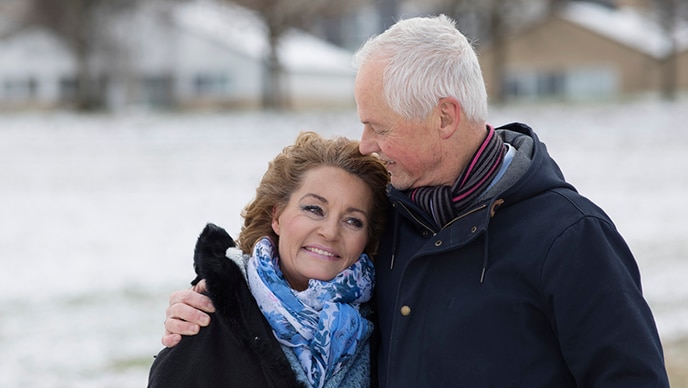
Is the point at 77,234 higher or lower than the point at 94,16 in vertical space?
lower

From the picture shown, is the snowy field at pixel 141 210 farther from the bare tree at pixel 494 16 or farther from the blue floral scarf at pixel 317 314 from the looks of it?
the bare tree at pixel 494 16

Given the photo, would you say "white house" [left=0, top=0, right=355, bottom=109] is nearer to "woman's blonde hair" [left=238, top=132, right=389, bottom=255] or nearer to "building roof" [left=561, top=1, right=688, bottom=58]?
"building roof" [left=561, top=1, right=688, bottom=58]

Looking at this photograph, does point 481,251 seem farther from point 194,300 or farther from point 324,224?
point 194,300

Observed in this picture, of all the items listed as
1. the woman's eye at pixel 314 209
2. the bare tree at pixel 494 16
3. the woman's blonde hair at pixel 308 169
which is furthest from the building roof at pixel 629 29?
the woman's eye at pixel 314 209

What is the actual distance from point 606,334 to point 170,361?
1.17 m

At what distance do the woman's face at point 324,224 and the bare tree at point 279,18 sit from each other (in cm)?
4135

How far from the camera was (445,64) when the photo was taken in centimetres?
253

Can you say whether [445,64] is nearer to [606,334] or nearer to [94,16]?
[606,334]

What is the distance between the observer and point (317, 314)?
9.14 feet

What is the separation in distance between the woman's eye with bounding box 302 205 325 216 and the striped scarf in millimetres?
389

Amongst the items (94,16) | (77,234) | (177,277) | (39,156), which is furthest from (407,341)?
(94,16)

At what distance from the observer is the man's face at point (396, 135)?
259 cm

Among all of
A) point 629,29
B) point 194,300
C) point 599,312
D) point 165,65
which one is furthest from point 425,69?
point 629,29

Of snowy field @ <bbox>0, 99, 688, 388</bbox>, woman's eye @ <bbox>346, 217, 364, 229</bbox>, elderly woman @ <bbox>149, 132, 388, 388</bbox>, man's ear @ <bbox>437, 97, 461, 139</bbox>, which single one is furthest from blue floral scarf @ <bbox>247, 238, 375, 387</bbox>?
snowy field @ <bbox>0, 99, 688, 388</bbox>
